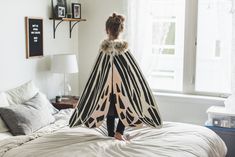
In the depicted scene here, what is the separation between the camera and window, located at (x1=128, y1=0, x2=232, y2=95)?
407 cm

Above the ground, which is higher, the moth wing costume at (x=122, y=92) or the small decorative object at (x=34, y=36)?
the small decorative object at (x=34, y=36)

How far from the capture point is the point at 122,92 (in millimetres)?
2812

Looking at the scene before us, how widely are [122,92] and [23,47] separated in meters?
1.52

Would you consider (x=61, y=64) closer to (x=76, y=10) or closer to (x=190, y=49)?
(x=76, y=10)

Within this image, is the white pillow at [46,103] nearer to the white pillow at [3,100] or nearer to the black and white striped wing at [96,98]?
the white pillow at [3,100]

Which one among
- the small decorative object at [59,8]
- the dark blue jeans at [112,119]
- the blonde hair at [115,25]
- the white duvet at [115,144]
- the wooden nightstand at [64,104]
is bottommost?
the white duvet at [115,144]

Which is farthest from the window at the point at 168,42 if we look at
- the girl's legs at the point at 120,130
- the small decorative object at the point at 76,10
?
the girl's legs at the point at 120,130

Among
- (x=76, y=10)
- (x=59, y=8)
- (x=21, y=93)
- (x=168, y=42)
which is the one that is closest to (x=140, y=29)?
(x=168, y=42)

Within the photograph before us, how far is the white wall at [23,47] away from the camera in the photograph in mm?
3576

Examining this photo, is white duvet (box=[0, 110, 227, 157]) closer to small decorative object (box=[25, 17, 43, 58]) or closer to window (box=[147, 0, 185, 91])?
small decorative object (box=[25, 17, 43, 58])

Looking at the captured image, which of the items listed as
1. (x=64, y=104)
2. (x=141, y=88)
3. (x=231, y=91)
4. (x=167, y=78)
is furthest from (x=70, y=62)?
(x=231, y=91)

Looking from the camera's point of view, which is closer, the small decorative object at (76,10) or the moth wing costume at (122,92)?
the moth wing costume at (122,92)

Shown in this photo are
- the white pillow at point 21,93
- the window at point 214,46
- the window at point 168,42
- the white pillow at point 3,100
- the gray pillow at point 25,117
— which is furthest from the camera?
the window at point 168,42

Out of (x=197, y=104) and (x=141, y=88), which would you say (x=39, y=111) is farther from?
(x=197, y=104)
